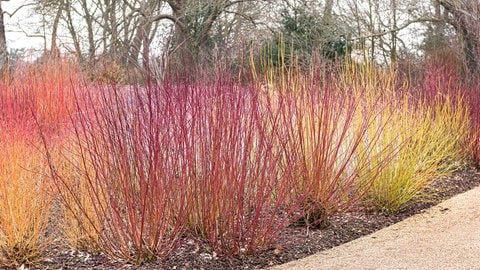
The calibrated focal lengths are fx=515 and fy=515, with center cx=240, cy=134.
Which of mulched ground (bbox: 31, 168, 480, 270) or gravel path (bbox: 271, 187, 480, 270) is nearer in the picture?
mulched ground (bbox: 31, 168, 480, 270)

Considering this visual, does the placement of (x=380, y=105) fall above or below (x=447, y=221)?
above

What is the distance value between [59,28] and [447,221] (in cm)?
1140

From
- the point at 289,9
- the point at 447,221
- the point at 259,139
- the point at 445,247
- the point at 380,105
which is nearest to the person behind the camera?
the point at 259,139

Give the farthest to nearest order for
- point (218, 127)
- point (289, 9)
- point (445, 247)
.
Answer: point (289, 9)
point (445, 247)
point (218, 127)

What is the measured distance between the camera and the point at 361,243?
4438mm

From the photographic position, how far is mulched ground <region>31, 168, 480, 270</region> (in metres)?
3.76

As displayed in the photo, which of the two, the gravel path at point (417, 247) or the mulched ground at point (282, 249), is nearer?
the mulched ground at point (282, 249)

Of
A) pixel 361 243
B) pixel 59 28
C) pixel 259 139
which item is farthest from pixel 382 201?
pixel 59 28

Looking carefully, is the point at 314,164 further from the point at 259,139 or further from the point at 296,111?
the point at 259,139

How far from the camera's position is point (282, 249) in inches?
164

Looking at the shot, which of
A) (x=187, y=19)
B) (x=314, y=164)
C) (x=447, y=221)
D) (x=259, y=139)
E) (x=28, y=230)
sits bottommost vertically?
(x=447, y=221)

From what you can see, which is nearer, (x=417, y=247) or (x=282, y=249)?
(x=282, y=249)

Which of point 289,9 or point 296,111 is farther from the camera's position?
point 289,9

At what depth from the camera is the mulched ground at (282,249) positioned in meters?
3.76
